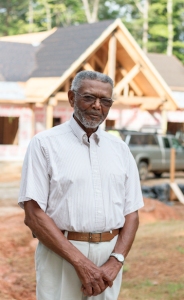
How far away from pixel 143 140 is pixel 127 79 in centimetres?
437

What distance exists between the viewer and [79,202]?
2562 mm

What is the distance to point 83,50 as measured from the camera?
720 inches

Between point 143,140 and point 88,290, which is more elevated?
point 88,290

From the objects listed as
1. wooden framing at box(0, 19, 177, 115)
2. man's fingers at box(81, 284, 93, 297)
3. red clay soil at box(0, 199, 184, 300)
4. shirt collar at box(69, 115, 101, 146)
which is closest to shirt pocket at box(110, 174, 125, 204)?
shirt collar at box(69, 115, 101, 146)

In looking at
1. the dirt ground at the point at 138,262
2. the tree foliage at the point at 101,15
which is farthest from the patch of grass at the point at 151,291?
the tree foliage at the point at 101,15

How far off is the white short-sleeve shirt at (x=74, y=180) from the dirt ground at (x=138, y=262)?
2640 mm

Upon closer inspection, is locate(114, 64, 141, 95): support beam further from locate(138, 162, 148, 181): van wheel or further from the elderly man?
the elderly man

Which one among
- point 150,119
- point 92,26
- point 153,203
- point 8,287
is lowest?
point 150,119

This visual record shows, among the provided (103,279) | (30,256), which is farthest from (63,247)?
(30,256)

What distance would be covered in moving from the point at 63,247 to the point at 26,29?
46.8 metres

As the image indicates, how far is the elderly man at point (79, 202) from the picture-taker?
2514 millimetres

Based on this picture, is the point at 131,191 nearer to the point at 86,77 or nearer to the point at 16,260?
the point at 86,77

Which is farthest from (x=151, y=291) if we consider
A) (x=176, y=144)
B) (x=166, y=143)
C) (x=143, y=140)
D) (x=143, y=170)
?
(x=176, y=144)

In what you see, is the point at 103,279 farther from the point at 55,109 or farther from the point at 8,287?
the point at 55,109
